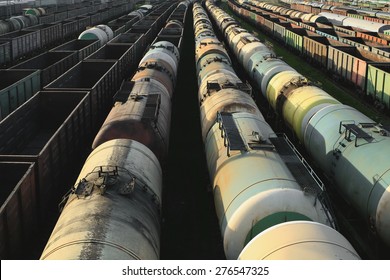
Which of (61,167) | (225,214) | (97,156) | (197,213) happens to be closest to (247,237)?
(225,214)

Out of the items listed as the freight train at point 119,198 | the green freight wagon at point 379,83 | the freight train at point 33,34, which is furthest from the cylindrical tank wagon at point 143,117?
the freight train at point 33,34

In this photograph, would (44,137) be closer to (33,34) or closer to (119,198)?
(119,198)

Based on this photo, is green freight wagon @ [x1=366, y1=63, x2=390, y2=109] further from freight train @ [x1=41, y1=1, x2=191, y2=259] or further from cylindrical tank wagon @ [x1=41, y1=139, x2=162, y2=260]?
cylindrical tank wagon @ [x1=41, y1=139, x2=162, y2=260]

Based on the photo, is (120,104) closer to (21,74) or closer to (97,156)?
(97,156)

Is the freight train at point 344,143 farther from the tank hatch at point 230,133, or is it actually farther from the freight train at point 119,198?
the freight train at point 119,198

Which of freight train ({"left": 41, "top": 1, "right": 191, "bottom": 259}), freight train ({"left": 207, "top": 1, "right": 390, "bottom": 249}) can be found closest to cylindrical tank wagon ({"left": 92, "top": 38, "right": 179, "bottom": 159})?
freight train ({"left": 41, "top": 1, "right": 191, "bottom": 259})
